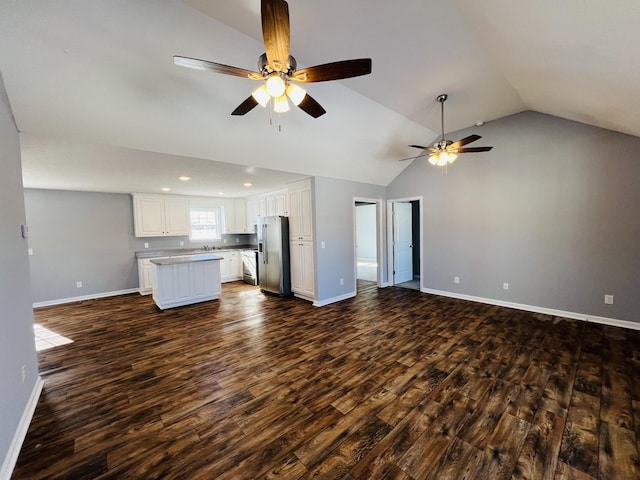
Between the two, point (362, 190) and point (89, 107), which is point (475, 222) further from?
point (89, 107)

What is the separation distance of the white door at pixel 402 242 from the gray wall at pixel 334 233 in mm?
1184

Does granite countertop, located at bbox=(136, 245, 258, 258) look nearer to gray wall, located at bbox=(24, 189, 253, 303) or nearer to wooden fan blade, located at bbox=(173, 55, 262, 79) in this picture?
gray wall, located at bbox=(24, 189, 253, 303)

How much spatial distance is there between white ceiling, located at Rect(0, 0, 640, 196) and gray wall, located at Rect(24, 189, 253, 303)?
5.37ft

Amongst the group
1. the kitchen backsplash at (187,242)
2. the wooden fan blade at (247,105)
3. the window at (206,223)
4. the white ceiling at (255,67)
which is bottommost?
the kitchen backsplash at (187,242)

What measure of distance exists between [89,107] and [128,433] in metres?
2.88

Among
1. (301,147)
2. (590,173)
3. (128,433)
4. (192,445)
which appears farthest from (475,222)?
(128,433)

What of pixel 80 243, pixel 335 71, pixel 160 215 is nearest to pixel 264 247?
pixel 160 215

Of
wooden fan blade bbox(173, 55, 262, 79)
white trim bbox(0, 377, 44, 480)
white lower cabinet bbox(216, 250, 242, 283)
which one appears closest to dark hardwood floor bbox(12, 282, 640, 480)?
white trim bbox(0, 377, 44, 480)

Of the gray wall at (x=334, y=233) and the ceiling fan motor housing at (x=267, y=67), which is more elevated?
the ceiling fan motor housing at (x=267, y=67)

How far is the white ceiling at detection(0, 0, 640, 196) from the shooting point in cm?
177

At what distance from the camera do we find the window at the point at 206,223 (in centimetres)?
693

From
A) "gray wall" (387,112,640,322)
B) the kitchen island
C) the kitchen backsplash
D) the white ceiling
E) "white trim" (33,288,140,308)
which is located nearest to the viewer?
the white ceiling

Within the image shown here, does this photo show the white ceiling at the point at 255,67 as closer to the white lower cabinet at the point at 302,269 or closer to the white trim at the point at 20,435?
the white lower cabinet at the point at 302,269

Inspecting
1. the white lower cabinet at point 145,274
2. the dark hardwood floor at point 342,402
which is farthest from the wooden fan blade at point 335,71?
the white lower cabinet at point 145,274
